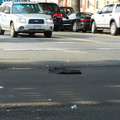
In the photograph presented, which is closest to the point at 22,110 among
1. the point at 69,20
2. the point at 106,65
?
the point at 106,65

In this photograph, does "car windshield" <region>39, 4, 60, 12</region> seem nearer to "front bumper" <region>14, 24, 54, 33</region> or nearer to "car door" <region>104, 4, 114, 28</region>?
"car door" <region>104, 4, 114, 28</region>

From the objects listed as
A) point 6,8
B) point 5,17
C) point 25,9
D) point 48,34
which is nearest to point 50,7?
point 6,8

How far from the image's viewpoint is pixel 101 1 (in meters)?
44.2

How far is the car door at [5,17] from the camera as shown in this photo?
75.0ft

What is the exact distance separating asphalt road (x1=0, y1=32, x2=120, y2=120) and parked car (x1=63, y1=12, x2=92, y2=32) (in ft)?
56.5

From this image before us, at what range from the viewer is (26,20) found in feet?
70.4

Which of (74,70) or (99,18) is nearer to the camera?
(74,70)

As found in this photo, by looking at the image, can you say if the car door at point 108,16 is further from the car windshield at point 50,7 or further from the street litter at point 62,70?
the street litter at point 62,70

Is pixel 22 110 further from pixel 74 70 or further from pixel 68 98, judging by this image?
pixel 74 70

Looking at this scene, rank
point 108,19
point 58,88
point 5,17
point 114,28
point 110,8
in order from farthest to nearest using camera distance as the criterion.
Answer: point 110,8 → point 108,19 → point 114,28 → point 5,17 → point 58,88

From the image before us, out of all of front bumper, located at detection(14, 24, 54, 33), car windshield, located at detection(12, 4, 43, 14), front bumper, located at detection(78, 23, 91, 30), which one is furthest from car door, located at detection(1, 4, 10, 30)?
front bumper, located at detection(78, 23, 91, 30)

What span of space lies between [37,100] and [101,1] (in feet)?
125

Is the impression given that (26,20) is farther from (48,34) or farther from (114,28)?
(114,28)

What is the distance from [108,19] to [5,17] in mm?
6496
